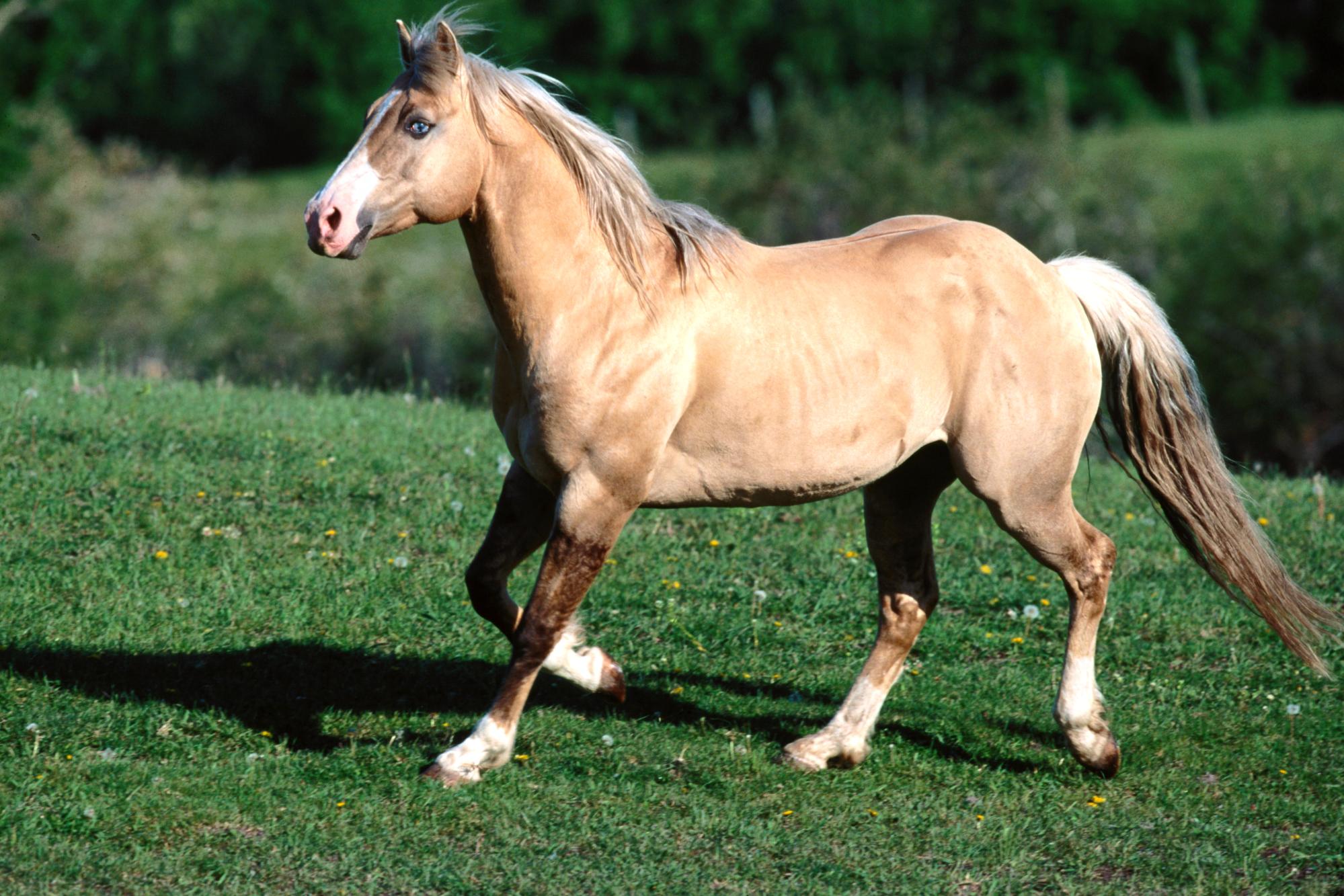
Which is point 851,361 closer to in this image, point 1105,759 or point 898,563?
point 898,563

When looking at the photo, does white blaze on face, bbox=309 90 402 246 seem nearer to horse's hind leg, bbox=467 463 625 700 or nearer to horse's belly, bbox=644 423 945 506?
horse's hind leg, bbox=467 463 625 700

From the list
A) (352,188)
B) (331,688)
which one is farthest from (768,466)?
(331,688)

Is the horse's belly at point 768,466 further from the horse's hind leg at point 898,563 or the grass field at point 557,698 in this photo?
the grass field at point 557,698

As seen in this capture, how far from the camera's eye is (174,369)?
11273 millimetres

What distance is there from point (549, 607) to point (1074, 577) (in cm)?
206

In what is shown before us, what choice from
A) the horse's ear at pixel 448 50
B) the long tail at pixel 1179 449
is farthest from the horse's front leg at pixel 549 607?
the long tail at pixel 1179 449

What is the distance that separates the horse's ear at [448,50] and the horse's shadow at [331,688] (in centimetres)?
252

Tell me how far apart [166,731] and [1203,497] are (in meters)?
4.19

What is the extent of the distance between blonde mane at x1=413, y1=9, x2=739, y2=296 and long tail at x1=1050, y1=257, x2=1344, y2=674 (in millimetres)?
1608

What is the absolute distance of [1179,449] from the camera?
229 inches

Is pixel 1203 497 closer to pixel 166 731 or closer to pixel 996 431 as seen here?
pixel 996 431

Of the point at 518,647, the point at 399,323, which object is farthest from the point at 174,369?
Answer: the point at 399,323

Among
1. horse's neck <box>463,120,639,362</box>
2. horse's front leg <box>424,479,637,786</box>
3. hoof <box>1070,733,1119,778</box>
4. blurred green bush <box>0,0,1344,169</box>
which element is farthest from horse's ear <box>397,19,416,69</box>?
blurred green bush <box>0,0,1344,169</box>

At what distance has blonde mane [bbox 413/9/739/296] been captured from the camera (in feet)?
15.9
